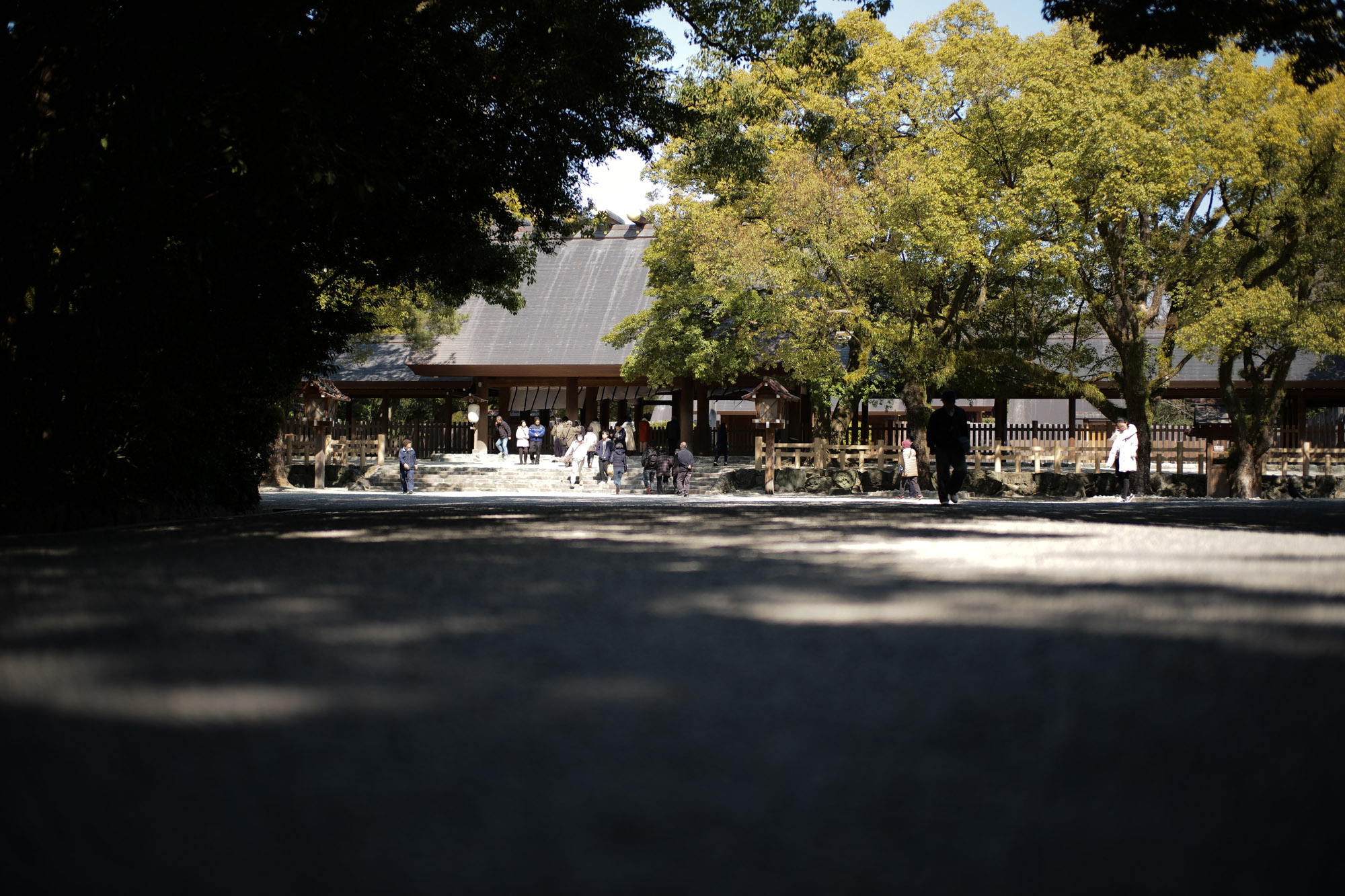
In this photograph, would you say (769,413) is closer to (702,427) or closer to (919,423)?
(919,423)

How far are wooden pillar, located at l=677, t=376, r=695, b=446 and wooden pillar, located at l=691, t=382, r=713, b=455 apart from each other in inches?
23.0

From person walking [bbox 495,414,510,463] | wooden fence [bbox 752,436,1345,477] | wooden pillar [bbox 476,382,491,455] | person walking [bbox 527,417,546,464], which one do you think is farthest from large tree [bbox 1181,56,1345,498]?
wooden pillar [bbox 476,382,491,455]

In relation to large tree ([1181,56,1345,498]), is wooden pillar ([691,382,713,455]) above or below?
below

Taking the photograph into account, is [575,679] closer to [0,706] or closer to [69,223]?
[0,706]

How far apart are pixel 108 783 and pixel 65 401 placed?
855cm

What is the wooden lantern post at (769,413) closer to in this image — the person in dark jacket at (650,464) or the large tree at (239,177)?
the person in dark jacket at (650,464)

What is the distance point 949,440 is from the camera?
1557 centimetres

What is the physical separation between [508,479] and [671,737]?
101 feet

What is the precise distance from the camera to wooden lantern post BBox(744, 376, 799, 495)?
3003cm

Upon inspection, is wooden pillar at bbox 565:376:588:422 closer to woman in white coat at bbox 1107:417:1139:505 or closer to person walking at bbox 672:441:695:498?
person walking at bbox 672:441:695:498

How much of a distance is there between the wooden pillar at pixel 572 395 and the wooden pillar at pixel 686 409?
13.0 ft

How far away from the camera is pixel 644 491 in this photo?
31375mm

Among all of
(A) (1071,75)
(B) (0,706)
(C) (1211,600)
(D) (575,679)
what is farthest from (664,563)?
(A) (1071,75)

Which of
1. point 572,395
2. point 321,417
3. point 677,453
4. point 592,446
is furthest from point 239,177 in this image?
point 572,395
